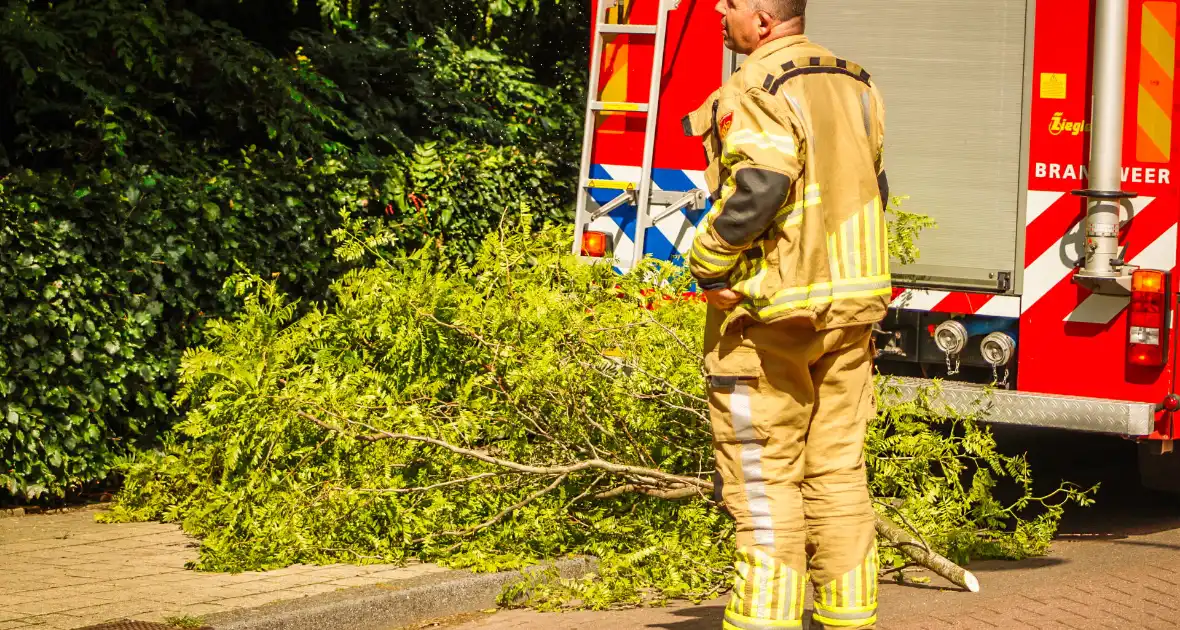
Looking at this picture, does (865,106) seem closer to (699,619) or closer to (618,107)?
(699,619)

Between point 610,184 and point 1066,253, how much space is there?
217 centimetres

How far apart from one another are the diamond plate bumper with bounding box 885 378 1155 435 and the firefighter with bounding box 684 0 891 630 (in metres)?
1.81

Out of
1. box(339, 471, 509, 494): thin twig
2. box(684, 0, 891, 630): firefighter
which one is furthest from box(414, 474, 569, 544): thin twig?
box(684, 0, 891, 630): firefighter

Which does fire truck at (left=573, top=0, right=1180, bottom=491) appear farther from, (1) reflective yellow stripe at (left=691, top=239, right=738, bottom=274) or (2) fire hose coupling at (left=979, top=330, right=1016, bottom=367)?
(1) reflective yellow stripe at (left=691, top=239, right=738, bottom=274)

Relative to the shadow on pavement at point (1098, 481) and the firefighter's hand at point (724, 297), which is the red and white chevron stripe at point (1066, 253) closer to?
the shadow on pavement at point (1098, 481)

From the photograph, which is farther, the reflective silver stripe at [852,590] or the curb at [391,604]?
the curb at [391,604]

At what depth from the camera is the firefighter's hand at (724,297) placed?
3.73 metres

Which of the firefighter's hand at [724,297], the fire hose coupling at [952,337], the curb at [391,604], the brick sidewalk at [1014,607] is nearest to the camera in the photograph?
the firefighter's hand at [724,297]

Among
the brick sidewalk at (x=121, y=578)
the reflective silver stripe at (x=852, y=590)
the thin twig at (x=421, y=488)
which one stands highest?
the thin twig at (x=421, y=488)

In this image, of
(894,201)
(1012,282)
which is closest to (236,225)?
(894,201)

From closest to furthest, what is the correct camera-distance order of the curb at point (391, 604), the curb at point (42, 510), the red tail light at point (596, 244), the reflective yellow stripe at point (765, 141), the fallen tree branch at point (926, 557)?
1. the reflective yellow stripe at point (765, 141)
2. the curb at point (391, 604)
3. the fallen tree branch at point (926, 557)
4. the curb at point (42, 510)
5. the red tail light at point (596, 244)

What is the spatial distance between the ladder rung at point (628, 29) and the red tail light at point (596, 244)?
0.98m

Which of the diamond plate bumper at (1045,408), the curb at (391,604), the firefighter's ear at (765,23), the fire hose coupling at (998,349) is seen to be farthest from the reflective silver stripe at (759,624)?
the fire hose coupling at (998,349)

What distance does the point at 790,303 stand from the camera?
3.65 meters
